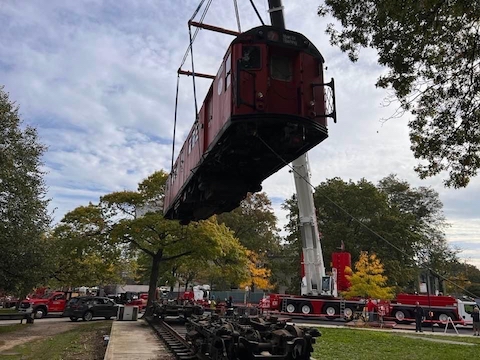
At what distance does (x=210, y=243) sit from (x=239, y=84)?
14344mm

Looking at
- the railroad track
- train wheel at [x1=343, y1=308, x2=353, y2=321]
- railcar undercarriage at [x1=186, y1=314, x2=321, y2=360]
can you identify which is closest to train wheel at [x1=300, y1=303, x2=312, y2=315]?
train wheel at [x1=343, y1=308, x2=353, y2=321]

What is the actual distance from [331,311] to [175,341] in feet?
41.0

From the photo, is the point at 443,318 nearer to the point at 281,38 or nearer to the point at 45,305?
the point at 281,38

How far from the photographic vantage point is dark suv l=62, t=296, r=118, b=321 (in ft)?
70.9

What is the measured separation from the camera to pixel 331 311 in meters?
21.9

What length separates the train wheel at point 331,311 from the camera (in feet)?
71.7

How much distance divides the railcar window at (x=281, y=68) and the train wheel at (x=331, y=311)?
17.9m

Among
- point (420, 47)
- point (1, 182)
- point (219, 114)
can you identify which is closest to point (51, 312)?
point (1, 182)

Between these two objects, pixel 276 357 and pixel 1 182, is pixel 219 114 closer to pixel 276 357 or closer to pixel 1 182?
pixel 276 357

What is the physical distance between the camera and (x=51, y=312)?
2527 cm

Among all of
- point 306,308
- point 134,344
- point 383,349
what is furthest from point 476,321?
point 134,344

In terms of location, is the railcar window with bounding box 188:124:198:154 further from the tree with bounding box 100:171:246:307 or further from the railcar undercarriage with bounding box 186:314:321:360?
the tree with bounding box 100:171:246:307

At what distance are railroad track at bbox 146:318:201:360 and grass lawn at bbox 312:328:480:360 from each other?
10.0 feet

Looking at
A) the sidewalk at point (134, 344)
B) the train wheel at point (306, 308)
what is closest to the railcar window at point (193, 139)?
the sidewalk at point (134, 344)
